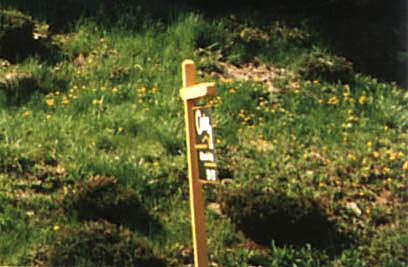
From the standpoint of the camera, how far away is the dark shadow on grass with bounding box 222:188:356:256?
4957 mm

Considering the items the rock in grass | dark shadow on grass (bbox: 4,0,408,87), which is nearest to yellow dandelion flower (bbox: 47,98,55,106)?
the rock in grass

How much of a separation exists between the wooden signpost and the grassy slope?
3.20ft

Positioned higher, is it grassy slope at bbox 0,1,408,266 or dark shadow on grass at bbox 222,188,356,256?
grassy slope at bbox 0,1,408,266

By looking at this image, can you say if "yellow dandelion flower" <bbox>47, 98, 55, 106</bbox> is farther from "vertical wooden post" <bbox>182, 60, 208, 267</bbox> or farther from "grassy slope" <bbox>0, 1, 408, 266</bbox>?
"vertical wooden post" <bbox>182, 60, 208, 267</bbox>

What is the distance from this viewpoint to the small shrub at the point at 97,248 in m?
4.20

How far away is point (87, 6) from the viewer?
8383mm

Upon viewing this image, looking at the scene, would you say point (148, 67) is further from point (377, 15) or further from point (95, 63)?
point (377, 15)

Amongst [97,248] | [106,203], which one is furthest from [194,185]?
[106,203]

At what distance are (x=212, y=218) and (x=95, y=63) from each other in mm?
2911

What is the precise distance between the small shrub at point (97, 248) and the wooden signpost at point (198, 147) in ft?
2.43

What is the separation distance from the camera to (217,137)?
613 centimetres

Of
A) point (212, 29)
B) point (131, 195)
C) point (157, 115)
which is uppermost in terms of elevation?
point (212, 29)

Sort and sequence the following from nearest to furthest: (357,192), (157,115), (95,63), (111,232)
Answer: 1. (111,232)
2. (357,192)
3. (157,115)
4. (95,63)

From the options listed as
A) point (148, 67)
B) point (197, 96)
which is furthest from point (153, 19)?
point (197, 96)
